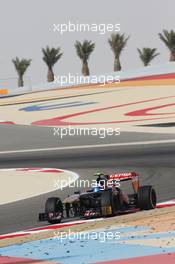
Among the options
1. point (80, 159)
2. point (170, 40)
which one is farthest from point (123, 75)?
point (80, 159)

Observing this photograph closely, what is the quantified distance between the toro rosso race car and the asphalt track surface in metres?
0.44

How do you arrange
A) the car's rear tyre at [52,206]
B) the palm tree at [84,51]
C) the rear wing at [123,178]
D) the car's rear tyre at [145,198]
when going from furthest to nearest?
the palm tree at [84,51] < the rear wing at [123,178] < the car's rear tyre at [145,198] < the car's rear tyre at [52,206]

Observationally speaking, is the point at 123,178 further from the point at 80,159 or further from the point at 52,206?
the point at 80,159

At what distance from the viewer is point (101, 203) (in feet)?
40.6

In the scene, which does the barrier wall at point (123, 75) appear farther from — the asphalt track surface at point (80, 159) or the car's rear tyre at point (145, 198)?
the car's rear tyre at point (145, 198)

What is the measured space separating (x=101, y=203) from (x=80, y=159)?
14113 millimetres

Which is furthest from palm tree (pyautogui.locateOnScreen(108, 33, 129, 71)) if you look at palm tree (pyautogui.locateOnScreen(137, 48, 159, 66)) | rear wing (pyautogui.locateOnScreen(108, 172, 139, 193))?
rear wing (pyautogui.locateOnScreen(108, 172, 139, 193))

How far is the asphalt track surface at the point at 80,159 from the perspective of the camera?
48.6 ft

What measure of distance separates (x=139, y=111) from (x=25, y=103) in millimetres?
17065

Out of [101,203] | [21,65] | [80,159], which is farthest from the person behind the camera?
[21,65]

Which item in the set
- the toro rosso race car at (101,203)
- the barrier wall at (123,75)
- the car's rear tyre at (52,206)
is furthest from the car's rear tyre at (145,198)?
the barrier wall at (123,75)

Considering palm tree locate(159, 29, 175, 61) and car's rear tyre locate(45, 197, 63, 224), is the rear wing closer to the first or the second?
car's rear tyre locate(45, 197, 63, 224)

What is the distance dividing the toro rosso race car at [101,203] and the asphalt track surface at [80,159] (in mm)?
441

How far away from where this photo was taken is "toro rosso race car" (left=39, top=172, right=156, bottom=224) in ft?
40.8
